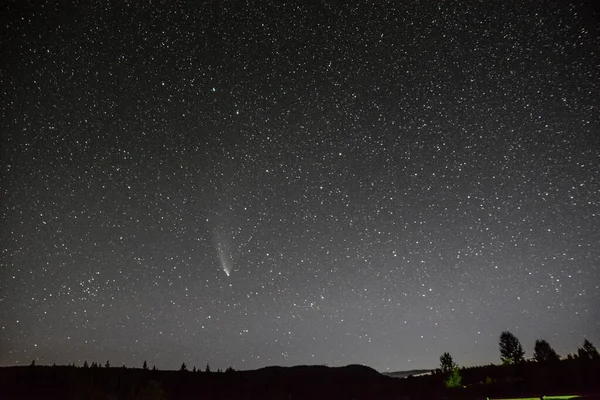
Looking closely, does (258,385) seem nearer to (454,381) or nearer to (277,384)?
(277,384)

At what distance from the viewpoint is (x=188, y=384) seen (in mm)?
47156

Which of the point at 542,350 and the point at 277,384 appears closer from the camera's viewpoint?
the point at 277,384

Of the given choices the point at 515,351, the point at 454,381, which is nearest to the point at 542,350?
the point at 515,351

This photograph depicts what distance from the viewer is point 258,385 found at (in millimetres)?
52656

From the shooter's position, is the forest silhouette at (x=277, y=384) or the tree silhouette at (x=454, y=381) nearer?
the forest silhouette at (x=277, y=384)

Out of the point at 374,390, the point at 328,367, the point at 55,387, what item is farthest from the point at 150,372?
the point at 328,367

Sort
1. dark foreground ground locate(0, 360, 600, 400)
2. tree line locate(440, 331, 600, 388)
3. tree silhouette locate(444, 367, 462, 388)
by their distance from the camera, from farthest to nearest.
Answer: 1. tree line locate(440, 331, 600, 388)
2. tree silhouette locate(444, 367, 462, 388)
3. dark foreground ground locate(0, 360, 600, 400)

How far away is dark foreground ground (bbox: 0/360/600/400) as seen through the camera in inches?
1050

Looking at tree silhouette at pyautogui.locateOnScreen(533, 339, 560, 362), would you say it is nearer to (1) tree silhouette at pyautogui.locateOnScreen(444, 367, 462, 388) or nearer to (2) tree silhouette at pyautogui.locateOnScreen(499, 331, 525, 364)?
(2) tree silhouette at pyautogui.locateOnScreen(499, 331, 525, 364)

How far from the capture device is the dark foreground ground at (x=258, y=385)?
87.5ft

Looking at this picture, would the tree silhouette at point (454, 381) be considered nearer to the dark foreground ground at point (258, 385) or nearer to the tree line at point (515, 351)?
the dark foreground ground at point (258, 385)

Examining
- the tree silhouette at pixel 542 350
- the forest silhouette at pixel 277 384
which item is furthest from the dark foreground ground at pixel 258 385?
the tree silhouette at pixel 542 350

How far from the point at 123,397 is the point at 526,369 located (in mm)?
37454

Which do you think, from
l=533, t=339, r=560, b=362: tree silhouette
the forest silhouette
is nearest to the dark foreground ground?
the forest silhouette
